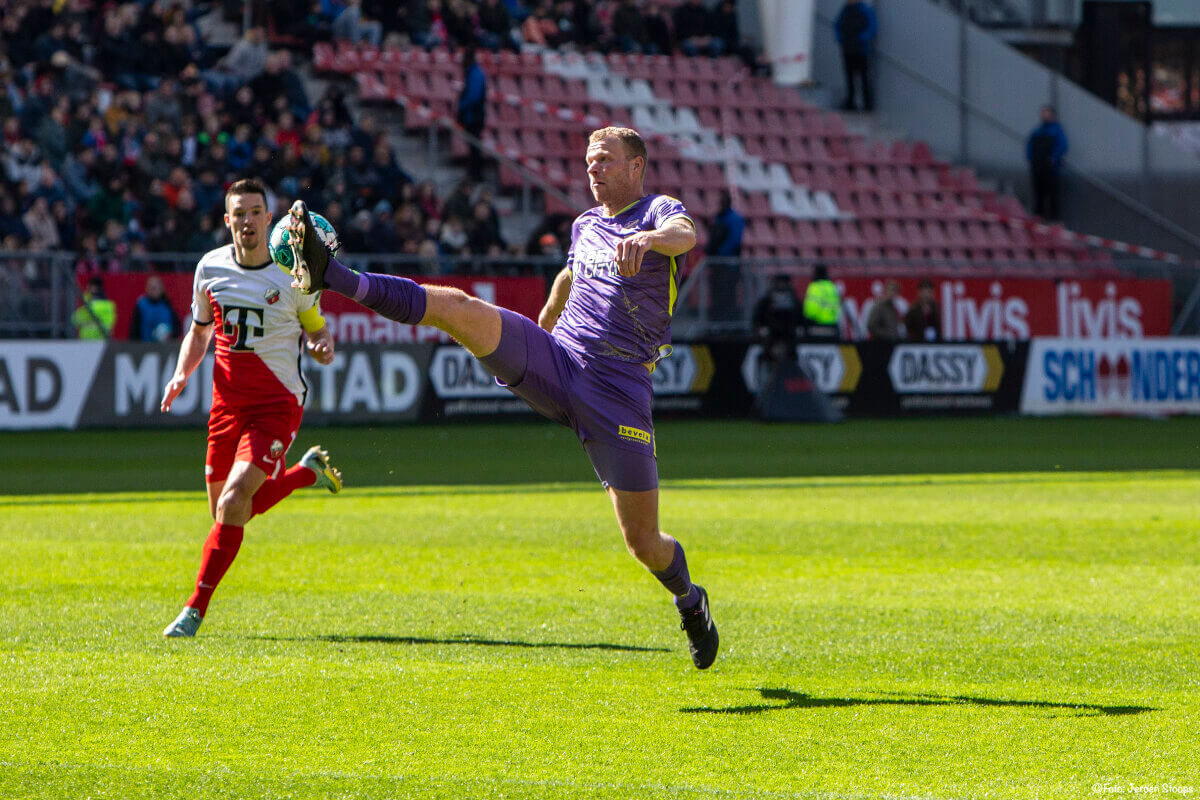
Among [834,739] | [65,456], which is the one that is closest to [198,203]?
[65,456]

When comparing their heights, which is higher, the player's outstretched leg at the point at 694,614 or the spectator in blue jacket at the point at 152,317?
the player's outstretched leg at the point at 694,614

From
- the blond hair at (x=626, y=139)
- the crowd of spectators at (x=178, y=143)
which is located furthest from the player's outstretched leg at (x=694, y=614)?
the crowd of spectators at (x=178, y=143)

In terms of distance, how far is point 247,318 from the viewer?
8.17 meters

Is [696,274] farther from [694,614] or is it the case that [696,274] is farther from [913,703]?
[913,703]

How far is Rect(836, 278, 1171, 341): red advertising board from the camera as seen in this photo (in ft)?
85.7

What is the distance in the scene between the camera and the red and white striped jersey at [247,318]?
815 centimetres

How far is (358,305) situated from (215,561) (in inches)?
544

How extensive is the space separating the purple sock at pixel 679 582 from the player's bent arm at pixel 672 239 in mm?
1264

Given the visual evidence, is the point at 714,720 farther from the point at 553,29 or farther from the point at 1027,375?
the point at 553,29

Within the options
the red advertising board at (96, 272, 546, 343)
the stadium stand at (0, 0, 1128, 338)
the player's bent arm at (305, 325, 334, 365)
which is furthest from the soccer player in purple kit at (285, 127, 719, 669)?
the stadium stand at (0, 0, 1128, 338)

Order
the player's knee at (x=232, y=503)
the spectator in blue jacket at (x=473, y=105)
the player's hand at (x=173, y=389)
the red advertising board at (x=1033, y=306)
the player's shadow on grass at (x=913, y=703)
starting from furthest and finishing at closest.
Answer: the spectator in blue jacket at (x=473, y=105), the red advertising board at (x=1033, y=306), the player's hand at (x=173, y=389), the player's knee at (x=232, y=503), the player's shadow on grass at (x=913, y=703)

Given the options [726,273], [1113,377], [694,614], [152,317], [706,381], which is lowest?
[1113,377]

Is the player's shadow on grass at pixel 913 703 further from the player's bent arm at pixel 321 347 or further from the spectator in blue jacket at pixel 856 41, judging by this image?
the spectator in blue jacket at pixel 856 41

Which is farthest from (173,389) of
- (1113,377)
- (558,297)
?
(1113,377)
